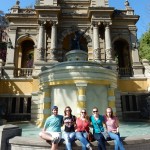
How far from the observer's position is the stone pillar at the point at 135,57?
21.3m

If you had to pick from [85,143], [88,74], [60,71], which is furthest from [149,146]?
[60,71]

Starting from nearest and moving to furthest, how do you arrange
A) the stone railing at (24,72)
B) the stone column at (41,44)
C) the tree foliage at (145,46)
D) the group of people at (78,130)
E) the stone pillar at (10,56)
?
the group of people at (78,130), the stone pillar at (10,56), the stone railing at (24,72), the stone column at (41,44), the tree foliage at (145,46)

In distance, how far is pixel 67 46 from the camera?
2675 cm

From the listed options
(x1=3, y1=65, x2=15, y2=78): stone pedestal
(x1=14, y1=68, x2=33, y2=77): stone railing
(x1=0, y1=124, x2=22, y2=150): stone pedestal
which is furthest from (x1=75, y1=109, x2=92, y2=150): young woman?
(x1=3, y1=65, x2=15, y2=78): stone pedestal

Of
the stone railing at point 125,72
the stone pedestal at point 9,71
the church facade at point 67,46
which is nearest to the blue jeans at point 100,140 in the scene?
the church facade at point 67,46

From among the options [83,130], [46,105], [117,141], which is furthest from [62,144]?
[46,105]

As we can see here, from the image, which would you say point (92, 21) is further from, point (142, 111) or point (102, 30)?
point (142, 111)

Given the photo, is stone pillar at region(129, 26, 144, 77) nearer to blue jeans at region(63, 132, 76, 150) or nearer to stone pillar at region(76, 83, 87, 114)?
stone pillar at region(76, 83, 87, 114)

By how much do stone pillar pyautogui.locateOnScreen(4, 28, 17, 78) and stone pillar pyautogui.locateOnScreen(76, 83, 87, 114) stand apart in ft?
37.4

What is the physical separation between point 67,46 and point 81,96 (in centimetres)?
1663

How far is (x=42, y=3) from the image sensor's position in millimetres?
23328

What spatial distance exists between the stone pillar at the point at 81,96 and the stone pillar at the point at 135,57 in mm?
11441

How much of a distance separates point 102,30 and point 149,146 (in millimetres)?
18504

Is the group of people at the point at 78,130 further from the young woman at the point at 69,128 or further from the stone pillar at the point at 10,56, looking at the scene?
the stone pillar at the point at 10,56
